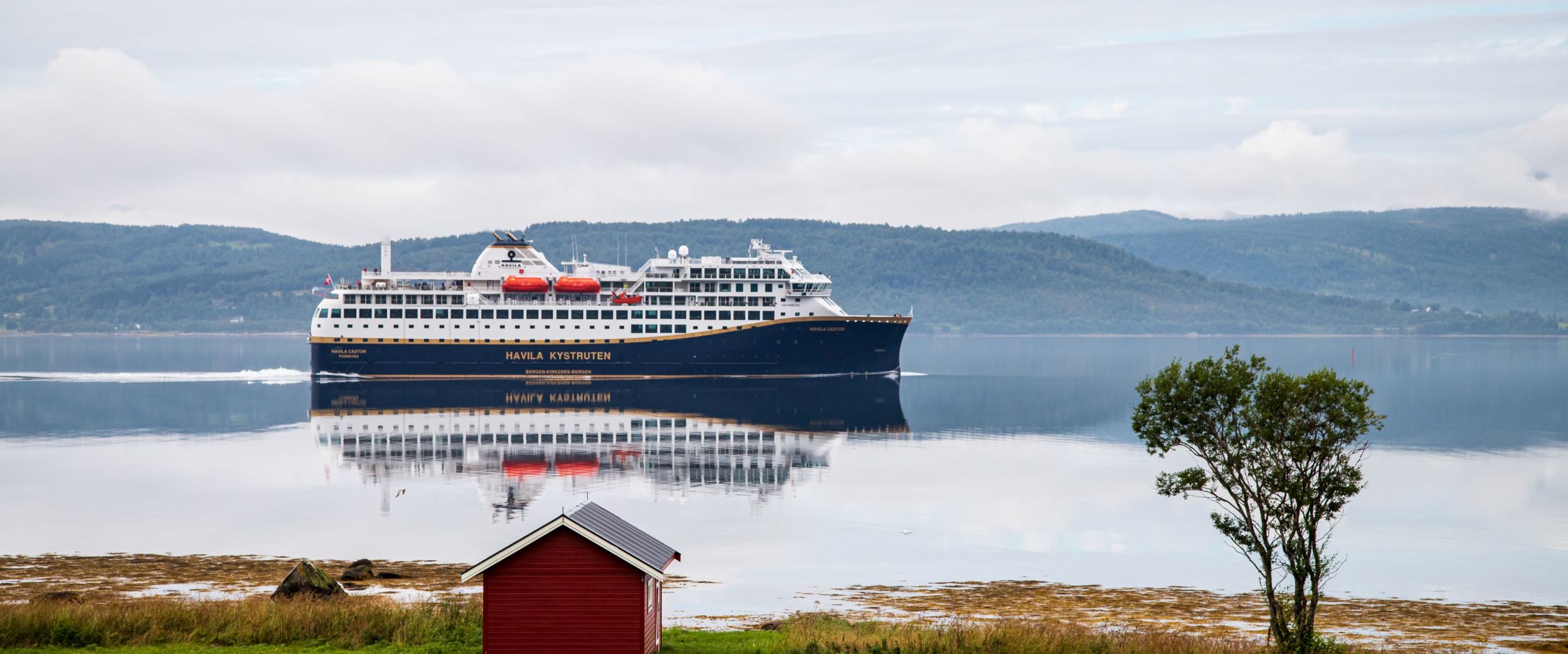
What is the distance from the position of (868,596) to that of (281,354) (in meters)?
144

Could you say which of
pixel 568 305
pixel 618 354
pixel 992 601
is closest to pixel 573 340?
pixel 568 305

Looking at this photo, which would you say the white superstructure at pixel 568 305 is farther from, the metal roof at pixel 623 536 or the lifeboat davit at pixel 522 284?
the metal roof at pixel 623 536

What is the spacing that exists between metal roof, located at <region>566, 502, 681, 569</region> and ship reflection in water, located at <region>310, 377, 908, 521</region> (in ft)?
49.1

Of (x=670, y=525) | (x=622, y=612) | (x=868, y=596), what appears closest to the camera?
(x=622, y=612)

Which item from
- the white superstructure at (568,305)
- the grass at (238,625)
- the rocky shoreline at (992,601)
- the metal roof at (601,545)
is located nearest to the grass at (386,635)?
the grass at (238,625)

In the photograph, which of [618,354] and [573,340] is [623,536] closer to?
[618,354]

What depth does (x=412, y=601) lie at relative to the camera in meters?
24.8

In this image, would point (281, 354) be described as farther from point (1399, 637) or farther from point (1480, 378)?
point (1399, 637)

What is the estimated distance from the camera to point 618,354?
3342 inches

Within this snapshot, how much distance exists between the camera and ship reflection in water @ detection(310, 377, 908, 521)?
4381 cm

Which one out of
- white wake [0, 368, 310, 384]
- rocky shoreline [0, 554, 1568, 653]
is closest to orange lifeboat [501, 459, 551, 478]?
rocky shoreline [0, 554, 1568, 653]

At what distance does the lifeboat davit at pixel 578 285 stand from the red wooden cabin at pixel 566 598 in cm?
6484

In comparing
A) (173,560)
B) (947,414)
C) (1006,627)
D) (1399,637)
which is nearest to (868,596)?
(1006,627)

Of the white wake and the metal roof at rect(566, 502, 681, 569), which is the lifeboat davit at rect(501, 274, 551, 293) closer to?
the white wake
